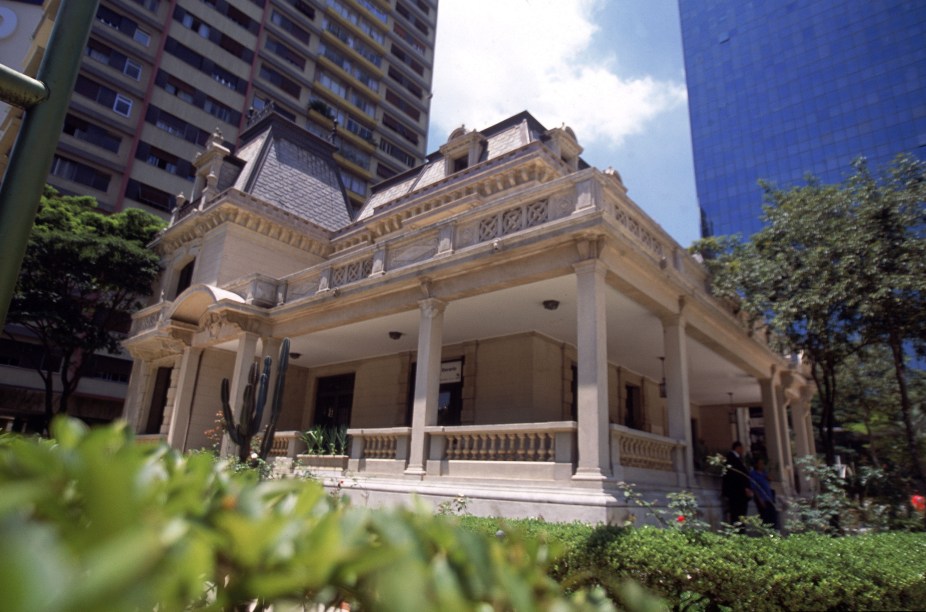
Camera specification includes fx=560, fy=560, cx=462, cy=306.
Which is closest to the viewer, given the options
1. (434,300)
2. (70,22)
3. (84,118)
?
(70,22)

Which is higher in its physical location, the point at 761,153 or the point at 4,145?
the point at 761,153

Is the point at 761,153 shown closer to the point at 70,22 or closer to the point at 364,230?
the point at 364,230

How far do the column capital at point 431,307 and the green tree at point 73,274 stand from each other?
671 inches

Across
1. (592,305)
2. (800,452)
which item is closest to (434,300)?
(592,305)

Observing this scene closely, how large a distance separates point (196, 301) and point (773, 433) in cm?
1782

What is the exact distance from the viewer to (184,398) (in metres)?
17.4

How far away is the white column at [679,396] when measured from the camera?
11250mm

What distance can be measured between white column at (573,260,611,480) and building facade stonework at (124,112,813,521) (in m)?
0.04

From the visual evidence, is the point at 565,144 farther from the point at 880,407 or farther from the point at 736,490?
the point at 880,407

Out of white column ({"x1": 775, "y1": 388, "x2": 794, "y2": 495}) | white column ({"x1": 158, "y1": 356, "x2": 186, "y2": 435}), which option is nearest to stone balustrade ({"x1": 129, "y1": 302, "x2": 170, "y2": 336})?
white column ({"x1": 158, "y1": 356, "x2": 186, "y2": 435})

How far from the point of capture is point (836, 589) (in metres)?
5.47

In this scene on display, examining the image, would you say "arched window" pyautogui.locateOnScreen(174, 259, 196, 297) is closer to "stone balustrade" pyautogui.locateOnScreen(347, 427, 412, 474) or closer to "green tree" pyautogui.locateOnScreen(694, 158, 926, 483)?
"stone balustrade" pyautogui.locateOnScreen(347, 427, 412, 474)

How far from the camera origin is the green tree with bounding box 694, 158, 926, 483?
12.3 m

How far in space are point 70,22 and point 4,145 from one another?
36.3 m
